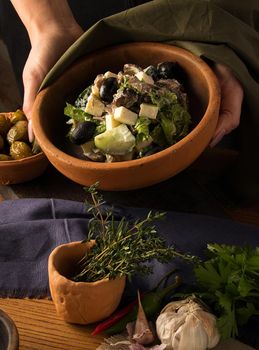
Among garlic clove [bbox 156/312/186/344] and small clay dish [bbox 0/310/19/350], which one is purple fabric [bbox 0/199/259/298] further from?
small clay dish [bbox 0/310/19/350]

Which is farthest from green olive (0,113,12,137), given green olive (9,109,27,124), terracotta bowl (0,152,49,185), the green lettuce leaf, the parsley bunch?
the parsley bunch

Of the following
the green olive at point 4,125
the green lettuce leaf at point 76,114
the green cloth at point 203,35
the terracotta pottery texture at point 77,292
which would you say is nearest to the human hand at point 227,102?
the green cloth at point 203,35

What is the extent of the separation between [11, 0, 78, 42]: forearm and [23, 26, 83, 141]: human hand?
0.02 metres

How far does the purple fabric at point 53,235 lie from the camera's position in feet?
3.31

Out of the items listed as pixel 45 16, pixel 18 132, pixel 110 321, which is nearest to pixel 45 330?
pixel 110 321

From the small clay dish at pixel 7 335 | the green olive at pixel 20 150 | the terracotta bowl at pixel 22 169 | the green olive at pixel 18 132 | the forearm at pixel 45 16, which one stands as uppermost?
the forearm at pixel 45 16

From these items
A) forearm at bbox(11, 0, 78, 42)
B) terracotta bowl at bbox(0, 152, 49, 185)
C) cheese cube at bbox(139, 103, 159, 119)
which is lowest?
terracotta bowl at bbox(0, 152, 49, 185)

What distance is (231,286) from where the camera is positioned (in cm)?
89

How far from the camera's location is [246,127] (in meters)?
1.22

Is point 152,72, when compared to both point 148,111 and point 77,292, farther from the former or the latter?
point 77,292

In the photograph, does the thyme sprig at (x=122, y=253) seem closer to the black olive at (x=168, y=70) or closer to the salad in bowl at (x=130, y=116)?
the salad in bowl at (x=130, y=116)

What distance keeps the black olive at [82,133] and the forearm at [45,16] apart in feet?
1.11

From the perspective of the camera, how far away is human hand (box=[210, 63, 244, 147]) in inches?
43.4

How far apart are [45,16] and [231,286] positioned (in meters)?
0.76
